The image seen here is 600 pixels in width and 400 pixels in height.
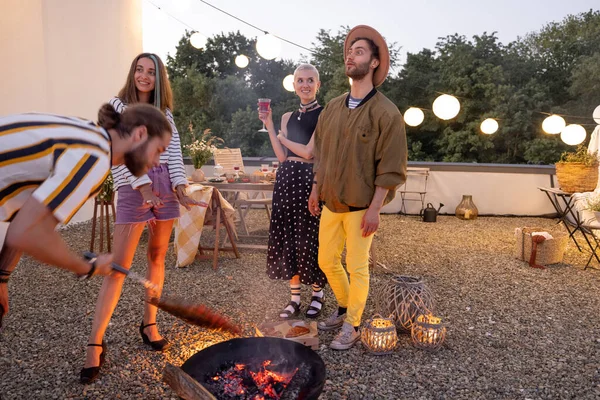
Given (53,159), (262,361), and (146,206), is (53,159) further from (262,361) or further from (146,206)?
(262,361)

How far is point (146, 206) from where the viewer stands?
2441mm

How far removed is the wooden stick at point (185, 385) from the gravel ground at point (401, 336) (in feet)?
1.89

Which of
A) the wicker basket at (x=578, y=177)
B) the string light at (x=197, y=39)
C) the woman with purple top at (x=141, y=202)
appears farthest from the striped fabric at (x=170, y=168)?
the string light at (x=197, y=39)

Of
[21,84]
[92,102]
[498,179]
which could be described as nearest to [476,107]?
[498,179]

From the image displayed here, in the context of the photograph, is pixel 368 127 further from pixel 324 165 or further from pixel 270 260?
pixel 270 260

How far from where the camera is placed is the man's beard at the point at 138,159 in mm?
1504

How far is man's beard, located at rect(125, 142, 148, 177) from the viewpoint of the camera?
4.93ft

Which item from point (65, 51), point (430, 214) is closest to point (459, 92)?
point (430, 214)

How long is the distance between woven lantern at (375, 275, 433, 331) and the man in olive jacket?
358mm

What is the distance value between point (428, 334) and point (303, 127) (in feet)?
5.47

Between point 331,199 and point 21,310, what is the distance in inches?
102

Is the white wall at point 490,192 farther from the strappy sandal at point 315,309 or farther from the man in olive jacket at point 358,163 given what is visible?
the man in olive jacket at point 358,163

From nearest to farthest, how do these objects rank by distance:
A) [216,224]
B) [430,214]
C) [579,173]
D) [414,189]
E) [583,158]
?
[216,224] → [579,173] → [583,158] → [430,214] → [414,189]

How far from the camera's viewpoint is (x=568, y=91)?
48.4 ft
